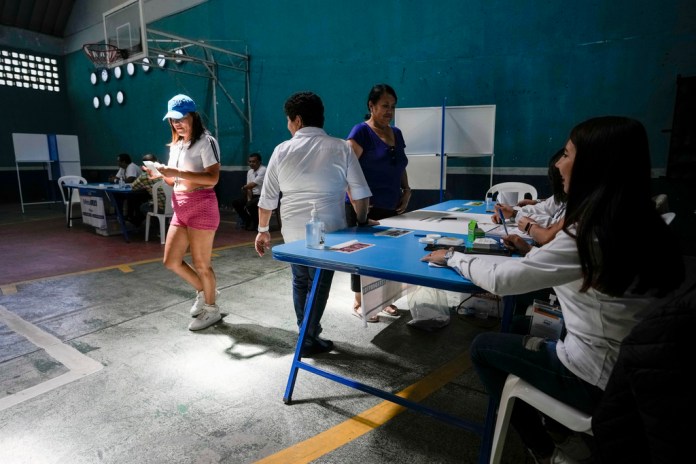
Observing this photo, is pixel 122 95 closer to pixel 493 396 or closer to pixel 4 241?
pixel 4 241

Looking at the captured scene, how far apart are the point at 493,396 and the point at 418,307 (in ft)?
4.78

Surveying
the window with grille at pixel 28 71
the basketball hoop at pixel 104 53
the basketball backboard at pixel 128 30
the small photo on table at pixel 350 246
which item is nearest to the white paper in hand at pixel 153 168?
the small photo on table at pixel 350 246

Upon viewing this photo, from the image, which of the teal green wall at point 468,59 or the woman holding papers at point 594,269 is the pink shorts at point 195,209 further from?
the teal green wall at point 468,59

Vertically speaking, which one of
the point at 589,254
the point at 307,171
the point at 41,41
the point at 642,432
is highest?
the point at 41,41

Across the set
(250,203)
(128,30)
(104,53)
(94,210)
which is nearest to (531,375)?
(250,203)

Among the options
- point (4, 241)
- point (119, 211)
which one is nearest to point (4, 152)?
point (4, 241)

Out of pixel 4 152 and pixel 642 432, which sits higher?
pixel 4 152

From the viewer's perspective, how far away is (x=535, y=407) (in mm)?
1194

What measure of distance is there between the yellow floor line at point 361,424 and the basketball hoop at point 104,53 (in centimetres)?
746

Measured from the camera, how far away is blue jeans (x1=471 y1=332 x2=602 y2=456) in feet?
3.77

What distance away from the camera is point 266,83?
7891 millimetres

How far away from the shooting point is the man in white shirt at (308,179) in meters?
2.18

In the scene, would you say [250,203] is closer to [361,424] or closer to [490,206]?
[490,206]

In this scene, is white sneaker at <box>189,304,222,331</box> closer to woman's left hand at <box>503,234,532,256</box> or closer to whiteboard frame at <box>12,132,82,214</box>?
woman's left hand at <box>503,234,532,256</box>
